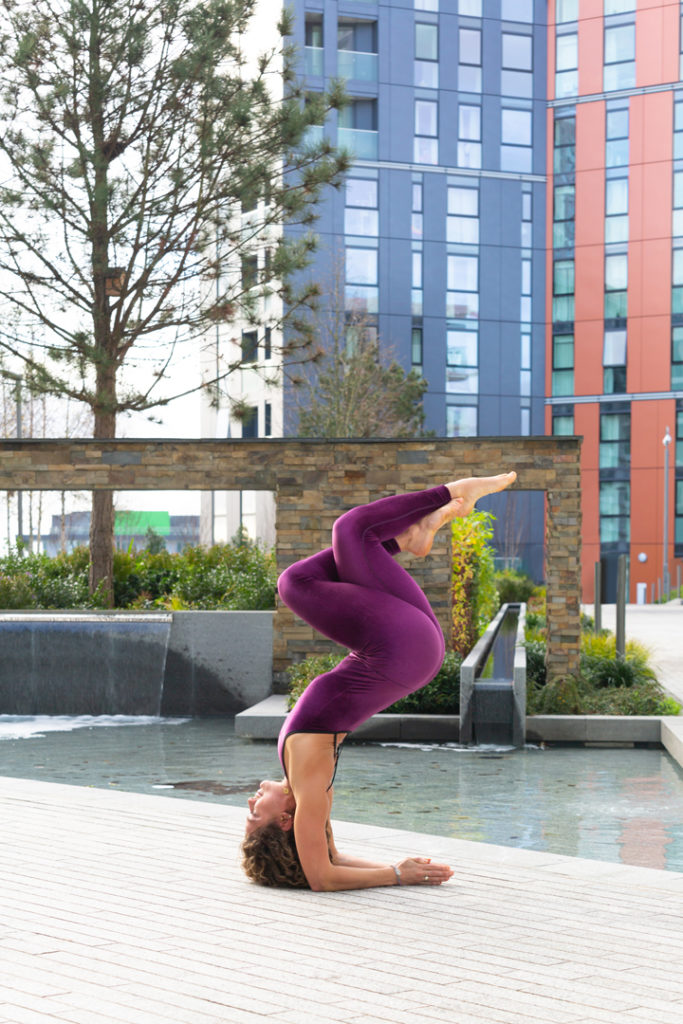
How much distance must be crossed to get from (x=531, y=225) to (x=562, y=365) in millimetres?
5847

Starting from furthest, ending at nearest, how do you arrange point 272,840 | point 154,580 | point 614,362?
point 614,362, point 154,580, point 272,840

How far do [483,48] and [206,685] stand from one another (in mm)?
42919

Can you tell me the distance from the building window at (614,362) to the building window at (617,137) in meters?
7.06

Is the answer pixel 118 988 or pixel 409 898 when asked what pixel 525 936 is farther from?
pixel 118 988

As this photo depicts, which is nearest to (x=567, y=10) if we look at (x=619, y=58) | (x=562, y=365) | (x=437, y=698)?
(x=619, y=58)

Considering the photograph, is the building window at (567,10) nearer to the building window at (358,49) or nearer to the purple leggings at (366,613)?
the building window at (358,49)

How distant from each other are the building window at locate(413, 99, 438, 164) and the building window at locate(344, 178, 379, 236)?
2351 millimetres

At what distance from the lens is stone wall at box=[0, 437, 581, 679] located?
630 inches

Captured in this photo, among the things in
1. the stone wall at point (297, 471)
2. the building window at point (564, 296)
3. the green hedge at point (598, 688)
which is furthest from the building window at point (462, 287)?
the stone wall at point (297, 471)

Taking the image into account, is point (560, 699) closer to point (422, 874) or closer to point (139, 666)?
point (139, 666)

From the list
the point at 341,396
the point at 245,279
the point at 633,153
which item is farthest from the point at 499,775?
the point at 633,153

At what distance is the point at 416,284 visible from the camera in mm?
52812

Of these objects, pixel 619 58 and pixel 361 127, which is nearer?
pixel 361 127

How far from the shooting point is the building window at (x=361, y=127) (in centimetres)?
5222
